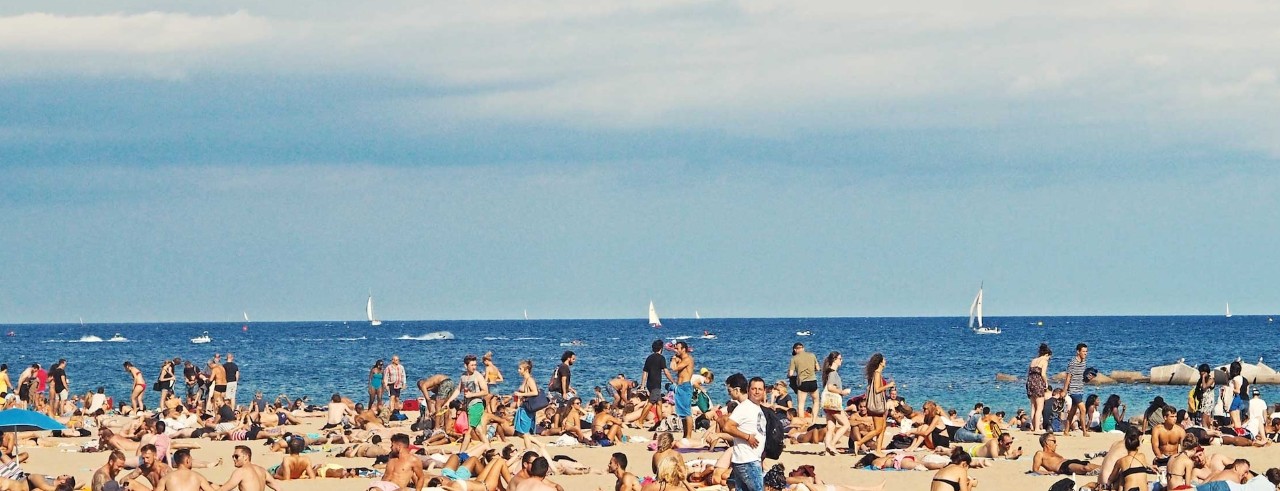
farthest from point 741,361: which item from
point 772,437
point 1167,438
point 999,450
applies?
point 772,437

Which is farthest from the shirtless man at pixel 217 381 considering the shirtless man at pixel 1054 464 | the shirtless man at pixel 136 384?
the shirtless man at pixel 1054 464

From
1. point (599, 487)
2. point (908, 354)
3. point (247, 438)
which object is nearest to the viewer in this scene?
point (599, 487)

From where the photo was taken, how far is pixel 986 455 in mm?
18781

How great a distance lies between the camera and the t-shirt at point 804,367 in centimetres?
2188

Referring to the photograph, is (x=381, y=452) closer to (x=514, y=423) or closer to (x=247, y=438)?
(x=514, y=423)

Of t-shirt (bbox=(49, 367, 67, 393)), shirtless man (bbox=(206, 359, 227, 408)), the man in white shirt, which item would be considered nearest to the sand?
the man in white shirt

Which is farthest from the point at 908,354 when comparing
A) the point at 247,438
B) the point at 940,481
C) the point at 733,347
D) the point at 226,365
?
the point at 940,481

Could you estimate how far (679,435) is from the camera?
20984mm

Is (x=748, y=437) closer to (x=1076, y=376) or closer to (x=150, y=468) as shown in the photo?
(x=150, y=468)

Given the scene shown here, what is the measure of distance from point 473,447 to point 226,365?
12509 millimetres

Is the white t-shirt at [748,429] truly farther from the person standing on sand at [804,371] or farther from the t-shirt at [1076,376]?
the t-shirt at [1076,376]

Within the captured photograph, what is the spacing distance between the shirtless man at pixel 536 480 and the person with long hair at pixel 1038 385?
1012 centimetres

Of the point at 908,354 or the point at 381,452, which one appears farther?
the point at 908,354

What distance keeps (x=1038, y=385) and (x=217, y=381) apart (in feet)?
54.1
